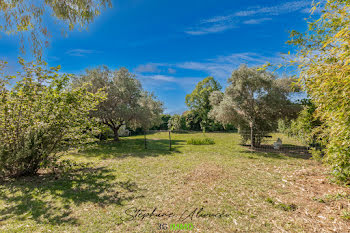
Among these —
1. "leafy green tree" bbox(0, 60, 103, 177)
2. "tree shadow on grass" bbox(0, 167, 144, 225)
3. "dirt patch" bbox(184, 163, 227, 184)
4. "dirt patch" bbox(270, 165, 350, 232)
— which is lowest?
"tree shadow on grass" bbox(0, 167, 144, 225)

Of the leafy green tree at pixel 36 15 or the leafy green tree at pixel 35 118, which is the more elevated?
the leafy green tree at pixel 36 15

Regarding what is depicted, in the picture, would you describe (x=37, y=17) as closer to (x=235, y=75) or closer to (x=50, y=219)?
(x=50, y=219)

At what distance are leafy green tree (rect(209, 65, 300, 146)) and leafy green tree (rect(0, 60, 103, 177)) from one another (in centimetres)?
793

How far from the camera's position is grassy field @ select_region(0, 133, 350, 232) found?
2.88 metres

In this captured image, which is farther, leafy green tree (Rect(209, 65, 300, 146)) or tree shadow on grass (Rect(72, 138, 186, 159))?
leafy green tree (Rect(209, 65, 300, 146))

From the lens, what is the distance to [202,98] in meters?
27.3

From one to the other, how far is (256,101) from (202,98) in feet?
57.8

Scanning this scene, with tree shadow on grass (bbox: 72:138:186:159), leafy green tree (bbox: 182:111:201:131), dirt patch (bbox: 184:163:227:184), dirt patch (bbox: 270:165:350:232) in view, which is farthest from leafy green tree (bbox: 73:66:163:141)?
leafy green tree (bbox: 182:111:201:131)

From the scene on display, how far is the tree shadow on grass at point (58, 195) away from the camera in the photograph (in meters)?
3.30

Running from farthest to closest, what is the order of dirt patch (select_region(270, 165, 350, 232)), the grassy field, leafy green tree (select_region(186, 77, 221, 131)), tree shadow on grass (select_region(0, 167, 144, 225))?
leafy green tree (select_region(186, 77, 221, 131)) → tree shadow on grass (select_region(0, 167, 144, 225)) → the grassy field → dirt patch (select_region(270, 165, 350, 232))

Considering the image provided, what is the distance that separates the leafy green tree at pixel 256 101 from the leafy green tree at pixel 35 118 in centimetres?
793

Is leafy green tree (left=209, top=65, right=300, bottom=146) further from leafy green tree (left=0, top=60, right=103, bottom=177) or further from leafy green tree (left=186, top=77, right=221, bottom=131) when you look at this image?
leafy green tree (left=186, top=77, right=221, bottom=131)

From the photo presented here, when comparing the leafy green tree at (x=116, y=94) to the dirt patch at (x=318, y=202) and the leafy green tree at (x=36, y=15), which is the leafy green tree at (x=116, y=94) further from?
the dirt patch at (x=318, y=202)

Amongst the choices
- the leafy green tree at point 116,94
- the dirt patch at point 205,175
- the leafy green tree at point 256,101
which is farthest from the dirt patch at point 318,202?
the leafy green tree at point 116,94
